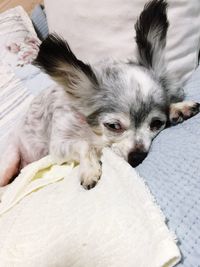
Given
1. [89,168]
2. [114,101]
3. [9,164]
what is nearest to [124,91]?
[114,101]

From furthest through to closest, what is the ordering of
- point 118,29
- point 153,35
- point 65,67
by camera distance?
point 118,29 → point 153,35 → point 65,67

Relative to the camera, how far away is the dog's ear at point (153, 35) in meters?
1.39

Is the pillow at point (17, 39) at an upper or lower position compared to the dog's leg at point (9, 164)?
upper

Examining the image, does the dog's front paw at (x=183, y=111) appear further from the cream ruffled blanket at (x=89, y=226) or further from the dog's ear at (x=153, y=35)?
the cream ruffled blanket at (x=89, y=226)

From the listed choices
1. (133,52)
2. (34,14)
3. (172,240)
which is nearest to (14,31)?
(34,14)

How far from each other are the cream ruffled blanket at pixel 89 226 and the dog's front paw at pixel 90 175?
22mm

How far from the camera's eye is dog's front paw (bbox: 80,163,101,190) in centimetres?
118

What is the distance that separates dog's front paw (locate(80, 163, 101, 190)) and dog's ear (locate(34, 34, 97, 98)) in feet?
0.97

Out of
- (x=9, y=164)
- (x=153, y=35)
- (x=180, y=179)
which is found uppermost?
(x=153, y=35)

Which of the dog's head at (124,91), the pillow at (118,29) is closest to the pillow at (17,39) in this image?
the pillow at (118,29)

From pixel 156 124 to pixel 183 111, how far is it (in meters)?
0.10

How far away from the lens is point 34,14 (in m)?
2.60

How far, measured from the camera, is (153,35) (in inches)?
57.6

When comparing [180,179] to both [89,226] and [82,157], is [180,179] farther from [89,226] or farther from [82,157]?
[82,157]
